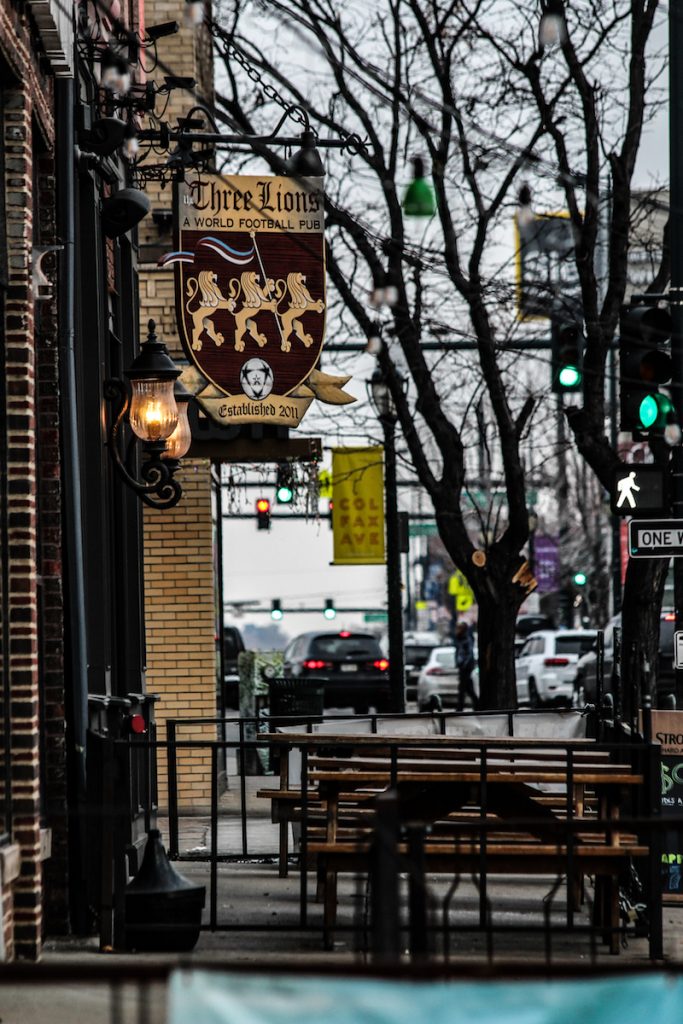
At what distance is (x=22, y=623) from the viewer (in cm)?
878

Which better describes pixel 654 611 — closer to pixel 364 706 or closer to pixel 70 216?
pixel 70 216

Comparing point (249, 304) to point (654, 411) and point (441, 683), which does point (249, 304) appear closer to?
point (654, 411)

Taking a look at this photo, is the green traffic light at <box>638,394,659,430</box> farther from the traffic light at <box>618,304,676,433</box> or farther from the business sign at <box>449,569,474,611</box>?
the business sign at <box>449,569,474,611</box>

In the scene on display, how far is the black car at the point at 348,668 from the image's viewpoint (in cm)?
3231

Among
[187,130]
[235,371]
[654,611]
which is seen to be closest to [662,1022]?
[235,371]

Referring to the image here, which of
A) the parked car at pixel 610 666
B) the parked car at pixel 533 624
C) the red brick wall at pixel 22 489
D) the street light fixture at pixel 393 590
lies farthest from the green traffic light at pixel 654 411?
the parked car at pixel 533 624

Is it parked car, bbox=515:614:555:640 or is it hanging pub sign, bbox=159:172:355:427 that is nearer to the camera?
hanging pub sign, bbox=159:172:355:427

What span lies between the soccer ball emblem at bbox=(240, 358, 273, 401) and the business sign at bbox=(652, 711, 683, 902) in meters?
3.73

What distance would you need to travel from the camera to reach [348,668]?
107ft

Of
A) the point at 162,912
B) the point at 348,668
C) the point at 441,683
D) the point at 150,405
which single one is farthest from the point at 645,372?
the point at 441,683

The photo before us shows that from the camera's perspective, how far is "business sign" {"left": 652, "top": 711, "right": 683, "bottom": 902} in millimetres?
11031

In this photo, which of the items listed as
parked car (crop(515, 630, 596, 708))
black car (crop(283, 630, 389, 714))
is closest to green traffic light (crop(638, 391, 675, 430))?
black car (crop(283, 630, 389, 714))

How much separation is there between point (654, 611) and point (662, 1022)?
1196 cm

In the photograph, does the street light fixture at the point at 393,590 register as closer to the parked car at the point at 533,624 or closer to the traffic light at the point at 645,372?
the traffic light at the point at 645,372
